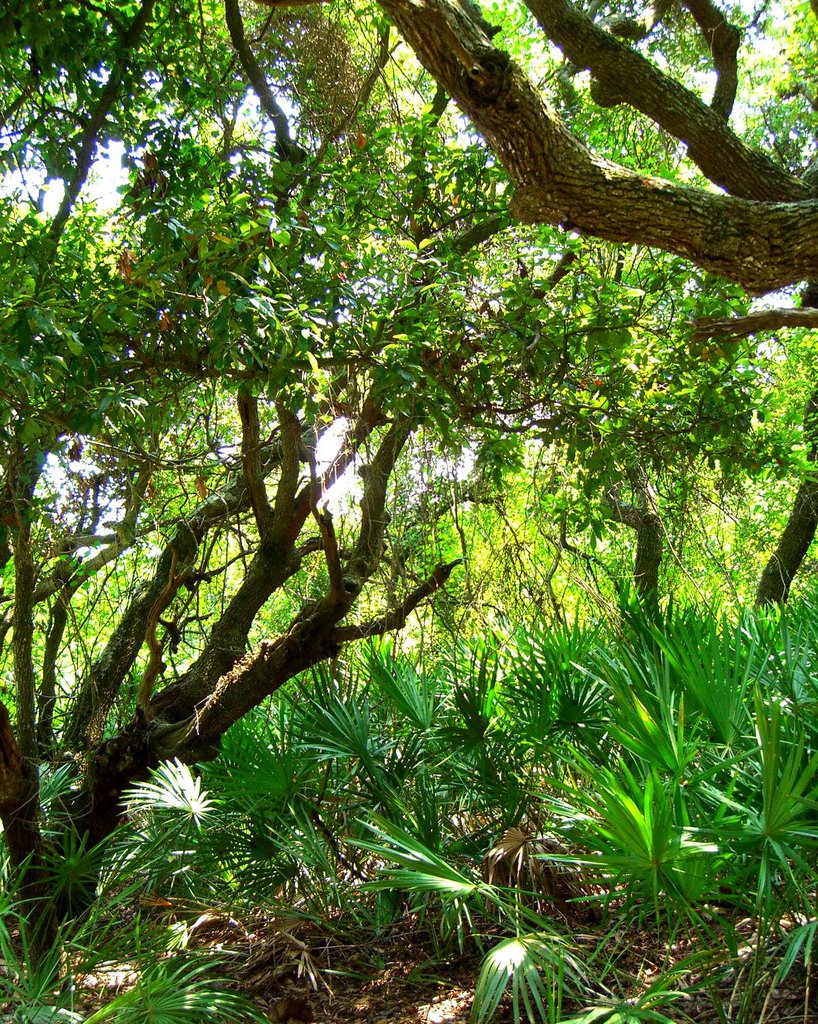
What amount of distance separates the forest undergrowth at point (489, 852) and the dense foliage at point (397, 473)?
26 mm

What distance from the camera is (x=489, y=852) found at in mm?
3371

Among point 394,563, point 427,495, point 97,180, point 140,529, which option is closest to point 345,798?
point 394,563

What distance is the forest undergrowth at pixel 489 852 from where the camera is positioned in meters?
2.52

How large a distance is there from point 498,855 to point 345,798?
94cm

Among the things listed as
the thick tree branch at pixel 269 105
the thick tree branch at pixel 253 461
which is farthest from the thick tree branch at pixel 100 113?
the thick tree branch at pixel 253 461

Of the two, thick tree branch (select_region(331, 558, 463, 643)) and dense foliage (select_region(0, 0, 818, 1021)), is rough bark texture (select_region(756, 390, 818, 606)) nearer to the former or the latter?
dense foliage (select_region(0, 0, 818, 1021))

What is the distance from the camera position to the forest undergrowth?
2.52m

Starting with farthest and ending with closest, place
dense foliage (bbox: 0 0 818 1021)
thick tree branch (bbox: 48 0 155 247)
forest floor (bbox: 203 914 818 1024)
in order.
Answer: thick tree branch (bbox: 48 0 155 247), dense foliage (bbox: 0 0 818 1021), forest floor (bbox: 203 914 818 1024)

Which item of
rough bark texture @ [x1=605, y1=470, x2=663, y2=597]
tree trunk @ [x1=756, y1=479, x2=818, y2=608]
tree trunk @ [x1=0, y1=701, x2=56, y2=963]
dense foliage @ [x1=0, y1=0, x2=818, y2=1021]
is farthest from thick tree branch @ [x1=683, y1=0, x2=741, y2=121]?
tree trunk @ [x1=0, y1=701, x2=56, y2=963]

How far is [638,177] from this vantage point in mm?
3520

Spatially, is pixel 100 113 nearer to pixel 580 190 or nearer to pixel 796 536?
pixel 580 190

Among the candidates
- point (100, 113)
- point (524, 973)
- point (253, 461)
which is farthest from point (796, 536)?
point (100, 113)

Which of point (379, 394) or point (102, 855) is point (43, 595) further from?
point (379, 394)

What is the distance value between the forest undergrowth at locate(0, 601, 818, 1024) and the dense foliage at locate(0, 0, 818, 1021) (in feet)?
0.08
